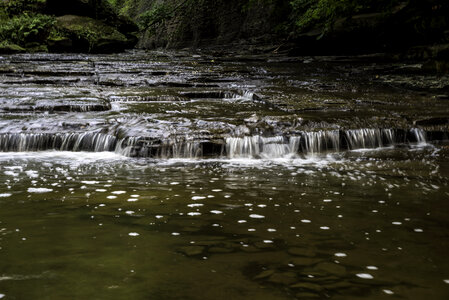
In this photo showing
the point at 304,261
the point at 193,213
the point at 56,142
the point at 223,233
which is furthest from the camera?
the point at 56,142

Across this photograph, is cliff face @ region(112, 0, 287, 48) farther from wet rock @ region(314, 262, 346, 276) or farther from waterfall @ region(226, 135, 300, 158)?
wet rock @ region(314, 262, 346, 276)

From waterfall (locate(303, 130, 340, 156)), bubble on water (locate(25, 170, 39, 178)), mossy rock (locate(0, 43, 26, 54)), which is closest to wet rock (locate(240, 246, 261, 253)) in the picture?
bubble on water (locate(25, 170, 39, 178))

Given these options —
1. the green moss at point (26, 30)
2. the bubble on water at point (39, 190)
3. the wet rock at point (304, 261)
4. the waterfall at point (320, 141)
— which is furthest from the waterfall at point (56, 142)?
the green moss at point (26, 30)

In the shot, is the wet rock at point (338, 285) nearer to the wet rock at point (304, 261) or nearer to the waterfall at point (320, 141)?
the wet rock at point (304, 261)

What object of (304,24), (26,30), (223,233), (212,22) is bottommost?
(223,233)

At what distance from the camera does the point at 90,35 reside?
77.0 feet

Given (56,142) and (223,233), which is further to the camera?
(56,142)

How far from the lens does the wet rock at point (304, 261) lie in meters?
2.82

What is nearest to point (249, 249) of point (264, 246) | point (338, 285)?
point (264, 246)

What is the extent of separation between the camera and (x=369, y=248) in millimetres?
3102

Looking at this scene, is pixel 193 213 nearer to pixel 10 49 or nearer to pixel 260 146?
pixel 260 146

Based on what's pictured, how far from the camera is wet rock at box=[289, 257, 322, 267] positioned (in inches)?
111

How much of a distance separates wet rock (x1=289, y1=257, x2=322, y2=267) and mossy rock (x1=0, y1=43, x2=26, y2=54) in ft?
70.3

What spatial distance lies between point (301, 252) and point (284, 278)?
444 mm
